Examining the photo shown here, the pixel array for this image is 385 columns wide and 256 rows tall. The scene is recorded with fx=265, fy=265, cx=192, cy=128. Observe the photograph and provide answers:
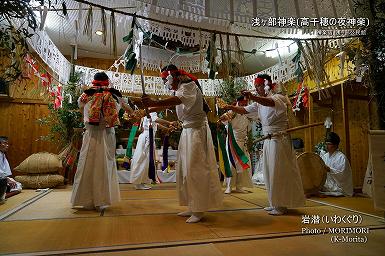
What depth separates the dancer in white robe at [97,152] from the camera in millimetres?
2982

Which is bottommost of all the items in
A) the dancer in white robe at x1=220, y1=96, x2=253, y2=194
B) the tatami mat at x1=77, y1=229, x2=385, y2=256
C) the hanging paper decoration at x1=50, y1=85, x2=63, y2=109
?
the tatami mat at x1=77, y1=229, x2=385, y2=256

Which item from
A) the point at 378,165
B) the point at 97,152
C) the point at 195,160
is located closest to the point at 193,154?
the point at 195,160

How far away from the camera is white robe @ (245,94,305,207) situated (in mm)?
2795

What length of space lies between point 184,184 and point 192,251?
3.01 ft

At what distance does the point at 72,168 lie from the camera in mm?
5848

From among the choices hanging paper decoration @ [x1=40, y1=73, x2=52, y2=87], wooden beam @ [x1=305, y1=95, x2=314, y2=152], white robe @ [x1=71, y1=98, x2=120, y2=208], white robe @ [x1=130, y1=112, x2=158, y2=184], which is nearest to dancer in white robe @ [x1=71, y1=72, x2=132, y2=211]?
white robe @ [x1=71, y1=98, x2=120, y2=208]

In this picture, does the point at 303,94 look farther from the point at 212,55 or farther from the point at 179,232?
the point at 179,232

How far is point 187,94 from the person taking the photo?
8.44 ft

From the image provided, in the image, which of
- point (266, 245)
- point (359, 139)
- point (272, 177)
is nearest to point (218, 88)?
point (359, 139)

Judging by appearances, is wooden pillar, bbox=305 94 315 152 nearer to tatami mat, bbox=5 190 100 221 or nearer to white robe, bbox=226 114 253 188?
white robe, bbox=226 114 253 188

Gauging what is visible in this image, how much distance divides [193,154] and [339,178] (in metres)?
3.11

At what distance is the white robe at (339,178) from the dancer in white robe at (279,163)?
188 cm

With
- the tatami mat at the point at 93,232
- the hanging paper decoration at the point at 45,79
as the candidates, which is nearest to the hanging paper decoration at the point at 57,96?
the hanging paper decoration at the point at 45,79

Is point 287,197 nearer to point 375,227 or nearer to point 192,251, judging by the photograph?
point 375,227
